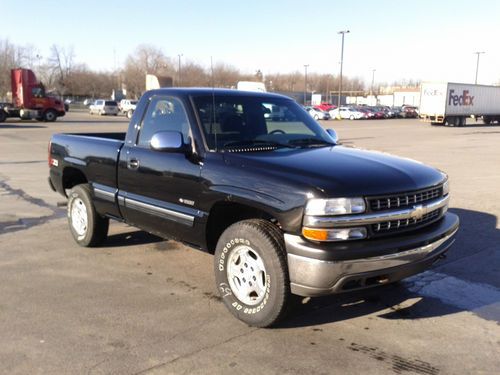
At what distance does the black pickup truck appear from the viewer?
3.51m

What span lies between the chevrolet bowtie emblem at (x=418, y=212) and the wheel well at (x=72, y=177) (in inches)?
163

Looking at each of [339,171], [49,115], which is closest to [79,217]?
[339,171]

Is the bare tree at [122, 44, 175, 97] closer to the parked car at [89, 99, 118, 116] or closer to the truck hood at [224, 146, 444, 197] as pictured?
the parked car at [89, 99, 118, 116]

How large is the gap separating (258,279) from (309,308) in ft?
2.38

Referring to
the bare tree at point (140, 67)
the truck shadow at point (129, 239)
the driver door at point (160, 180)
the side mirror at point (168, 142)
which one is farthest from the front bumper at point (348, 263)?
the bare tree at point (140, 67)

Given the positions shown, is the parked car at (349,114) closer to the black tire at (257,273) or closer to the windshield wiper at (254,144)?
the windshield wiper at (254,144)

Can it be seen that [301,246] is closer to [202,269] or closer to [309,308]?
[309,308]

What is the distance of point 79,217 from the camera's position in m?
6.16

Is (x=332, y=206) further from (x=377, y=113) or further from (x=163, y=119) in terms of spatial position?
(x=377, y=113)

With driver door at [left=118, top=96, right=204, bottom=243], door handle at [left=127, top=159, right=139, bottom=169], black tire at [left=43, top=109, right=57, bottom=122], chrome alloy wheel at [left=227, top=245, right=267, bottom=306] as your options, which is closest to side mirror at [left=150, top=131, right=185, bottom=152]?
driver door at [left=118, top=96, right=204, bottom=243]

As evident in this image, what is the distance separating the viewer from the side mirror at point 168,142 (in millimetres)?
4309

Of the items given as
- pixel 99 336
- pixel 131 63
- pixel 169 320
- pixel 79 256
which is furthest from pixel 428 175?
pixel 131 63

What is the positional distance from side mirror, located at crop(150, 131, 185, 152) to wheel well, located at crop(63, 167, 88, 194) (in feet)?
7.46

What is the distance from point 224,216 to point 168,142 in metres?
0.81
